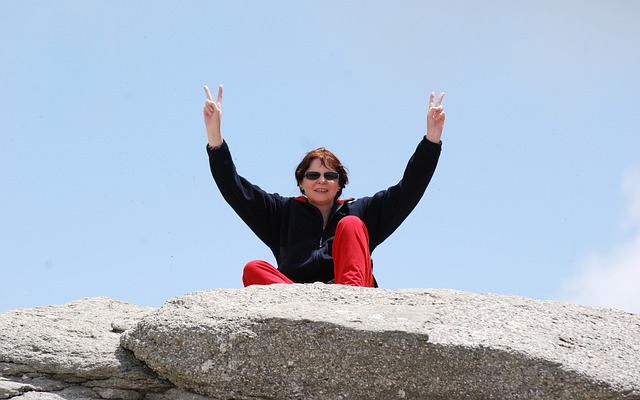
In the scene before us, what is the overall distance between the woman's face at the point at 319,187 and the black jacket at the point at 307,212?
10 centimetres

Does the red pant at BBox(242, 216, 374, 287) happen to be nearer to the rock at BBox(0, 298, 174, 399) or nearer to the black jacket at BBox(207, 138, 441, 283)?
the black jacket at BBox(207, 138, 441, 283)

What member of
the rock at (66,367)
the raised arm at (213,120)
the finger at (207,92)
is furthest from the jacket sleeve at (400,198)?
the rock at (66,367)

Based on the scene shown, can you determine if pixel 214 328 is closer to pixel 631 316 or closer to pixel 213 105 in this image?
pixel 213 105

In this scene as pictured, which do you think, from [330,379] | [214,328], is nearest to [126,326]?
[214,328]

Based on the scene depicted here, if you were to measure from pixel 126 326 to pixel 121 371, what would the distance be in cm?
63

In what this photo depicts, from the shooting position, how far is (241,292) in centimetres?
700

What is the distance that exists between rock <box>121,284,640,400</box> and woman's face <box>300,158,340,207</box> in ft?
5.84

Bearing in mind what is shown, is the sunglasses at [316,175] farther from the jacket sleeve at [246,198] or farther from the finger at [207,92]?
the finger at [207,92]

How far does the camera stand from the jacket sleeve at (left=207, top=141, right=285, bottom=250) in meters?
8.34

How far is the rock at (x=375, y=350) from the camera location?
6324mm

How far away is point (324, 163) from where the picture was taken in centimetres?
849

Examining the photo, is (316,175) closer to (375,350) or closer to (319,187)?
(319,187)

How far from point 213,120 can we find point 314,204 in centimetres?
120

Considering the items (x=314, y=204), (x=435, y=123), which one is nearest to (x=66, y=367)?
(x=314, y=204)
